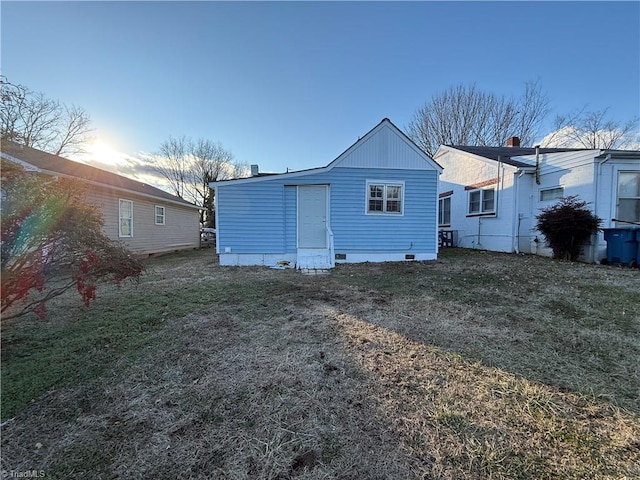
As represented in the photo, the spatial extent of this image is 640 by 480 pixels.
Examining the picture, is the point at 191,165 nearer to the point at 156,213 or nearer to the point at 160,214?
the point at 160,214

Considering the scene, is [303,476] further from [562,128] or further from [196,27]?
[562,128]

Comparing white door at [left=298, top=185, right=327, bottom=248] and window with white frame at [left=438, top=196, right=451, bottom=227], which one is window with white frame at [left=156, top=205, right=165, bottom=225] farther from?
window with white frame at [left=438, top=196, right=451, bottom=227]

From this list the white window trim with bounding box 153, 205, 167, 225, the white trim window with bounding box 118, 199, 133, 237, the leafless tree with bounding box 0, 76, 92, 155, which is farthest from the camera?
the leafless tree with bounding box 0, 76, 92, 155

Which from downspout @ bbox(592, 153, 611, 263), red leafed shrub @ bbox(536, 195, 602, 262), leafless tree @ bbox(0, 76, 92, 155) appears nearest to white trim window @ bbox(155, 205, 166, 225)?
leafless tree @ bbox(0, 76, 92, 155)

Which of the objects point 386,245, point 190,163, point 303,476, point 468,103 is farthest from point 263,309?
point 190,163

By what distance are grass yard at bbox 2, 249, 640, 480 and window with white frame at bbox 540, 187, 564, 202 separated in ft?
21.5

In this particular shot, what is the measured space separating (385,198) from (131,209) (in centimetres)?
1036

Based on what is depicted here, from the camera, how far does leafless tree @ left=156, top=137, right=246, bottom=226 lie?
1128 inches

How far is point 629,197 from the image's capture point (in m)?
9.19

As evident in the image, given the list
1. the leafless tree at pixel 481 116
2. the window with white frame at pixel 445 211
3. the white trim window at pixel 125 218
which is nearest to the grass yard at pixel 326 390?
the white trim window at pixel 125 218

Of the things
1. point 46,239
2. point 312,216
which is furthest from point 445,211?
point 46,239

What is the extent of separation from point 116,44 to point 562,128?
2986cm

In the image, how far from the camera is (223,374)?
276 centimetres
